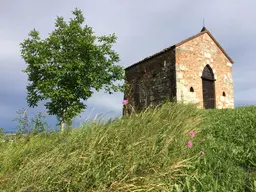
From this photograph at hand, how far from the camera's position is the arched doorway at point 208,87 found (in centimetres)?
1419

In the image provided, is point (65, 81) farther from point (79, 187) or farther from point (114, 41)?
point (79, 187)

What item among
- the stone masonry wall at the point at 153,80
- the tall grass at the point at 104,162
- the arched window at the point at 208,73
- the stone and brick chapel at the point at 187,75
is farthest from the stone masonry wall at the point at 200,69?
the tall grass at the point at 104,162

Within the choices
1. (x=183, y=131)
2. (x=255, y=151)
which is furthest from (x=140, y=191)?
(x=255, y=151)

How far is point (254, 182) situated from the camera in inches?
132

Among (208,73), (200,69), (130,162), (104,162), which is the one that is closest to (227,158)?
(130,162)

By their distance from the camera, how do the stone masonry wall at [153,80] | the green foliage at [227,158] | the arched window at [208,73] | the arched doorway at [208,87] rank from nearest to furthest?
the green foliage at [227,158], the stone masonry wall at [153,80], the arched doorway at [208,87], the arched window at [208,73]

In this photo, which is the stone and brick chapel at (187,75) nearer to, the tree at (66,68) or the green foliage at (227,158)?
the tree at (66,68)

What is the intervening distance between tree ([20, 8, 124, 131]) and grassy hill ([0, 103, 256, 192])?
8603 millimetres

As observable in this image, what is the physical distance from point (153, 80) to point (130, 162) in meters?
10.8

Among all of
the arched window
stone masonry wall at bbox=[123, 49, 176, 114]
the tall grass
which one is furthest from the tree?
the tall grass

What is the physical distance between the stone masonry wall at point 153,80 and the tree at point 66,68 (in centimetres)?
138

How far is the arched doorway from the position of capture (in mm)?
14188

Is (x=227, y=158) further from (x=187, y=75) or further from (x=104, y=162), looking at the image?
(x=187, y=75)

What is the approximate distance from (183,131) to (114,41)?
11.7m
